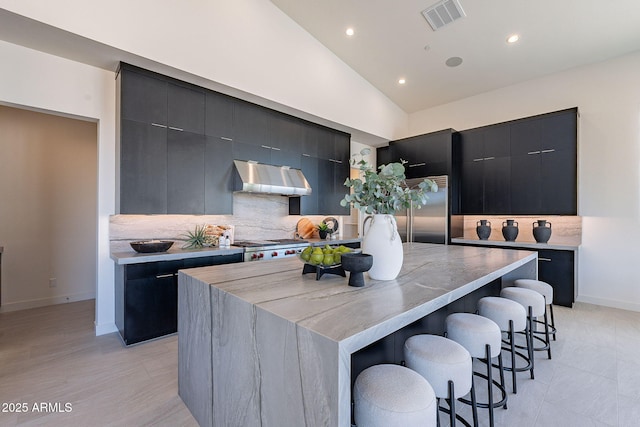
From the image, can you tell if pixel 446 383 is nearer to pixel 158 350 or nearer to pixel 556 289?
pixel 158 350

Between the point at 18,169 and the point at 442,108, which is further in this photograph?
the point at 442,108

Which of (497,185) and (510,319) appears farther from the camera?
(497,185)

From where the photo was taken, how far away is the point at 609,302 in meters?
3.96

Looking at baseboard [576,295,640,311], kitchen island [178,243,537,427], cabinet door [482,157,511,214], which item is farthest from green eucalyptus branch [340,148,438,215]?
baseboard [576,295,640,311]

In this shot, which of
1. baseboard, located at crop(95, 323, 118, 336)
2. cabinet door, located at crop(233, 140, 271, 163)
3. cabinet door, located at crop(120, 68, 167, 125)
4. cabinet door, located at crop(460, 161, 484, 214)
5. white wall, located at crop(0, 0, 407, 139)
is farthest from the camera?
cabinet door, located at crop(460, 161, 484, 214)

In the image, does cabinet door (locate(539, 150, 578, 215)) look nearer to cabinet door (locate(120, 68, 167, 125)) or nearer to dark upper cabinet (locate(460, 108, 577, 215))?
dark upper cabinet (locate(460, 108, 577, 215))

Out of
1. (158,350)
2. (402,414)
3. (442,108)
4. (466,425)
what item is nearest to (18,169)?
(158,350)

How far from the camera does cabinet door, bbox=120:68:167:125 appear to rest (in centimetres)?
285

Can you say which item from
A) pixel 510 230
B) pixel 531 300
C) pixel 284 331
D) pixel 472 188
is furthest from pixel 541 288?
pixel 284 331

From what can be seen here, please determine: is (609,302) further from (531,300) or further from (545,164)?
(531,300)

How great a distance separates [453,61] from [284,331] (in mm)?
4774

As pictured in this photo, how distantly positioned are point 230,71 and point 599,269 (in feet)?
18.5

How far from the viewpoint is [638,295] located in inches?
149

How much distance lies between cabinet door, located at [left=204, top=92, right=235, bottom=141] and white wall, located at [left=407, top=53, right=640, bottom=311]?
479cm
